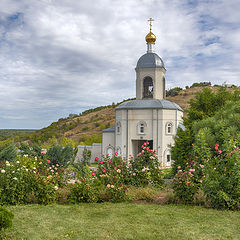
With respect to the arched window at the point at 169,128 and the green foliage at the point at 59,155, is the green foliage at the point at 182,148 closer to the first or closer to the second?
the green foliage at the point at 59,155

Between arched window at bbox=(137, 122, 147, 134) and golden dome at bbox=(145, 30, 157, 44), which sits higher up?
golden dome at bbox=(145, 30, 157, 44)

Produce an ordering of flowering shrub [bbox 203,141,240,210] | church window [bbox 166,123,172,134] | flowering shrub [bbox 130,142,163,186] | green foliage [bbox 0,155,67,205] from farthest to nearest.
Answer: church window [bbox 166,123,172,134]
flowering shrub [bbox 130,142,163,186]
green foliage [bbox 0,155,67,205]
flowering shrub [bbox 203,141,240,210]

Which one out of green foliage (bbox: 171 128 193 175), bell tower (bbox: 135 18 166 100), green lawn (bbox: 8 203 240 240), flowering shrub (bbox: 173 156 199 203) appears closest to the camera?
green lawn (bbox: 8 203 240 240)

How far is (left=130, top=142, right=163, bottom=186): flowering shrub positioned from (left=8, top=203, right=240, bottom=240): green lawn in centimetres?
196

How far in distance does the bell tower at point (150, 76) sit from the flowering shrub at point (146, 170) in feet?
59.7

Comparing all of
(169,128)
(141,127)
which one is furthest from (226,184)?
(169,128)

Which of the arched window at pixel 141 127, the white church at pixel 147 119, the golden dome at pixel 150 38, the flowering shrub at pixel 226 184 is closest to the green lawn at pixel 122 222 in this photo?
the flowering shrub at pixel 226 184

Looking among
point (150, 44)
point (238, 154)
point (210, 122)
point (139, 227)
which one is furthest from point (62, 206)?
point (150, 44)

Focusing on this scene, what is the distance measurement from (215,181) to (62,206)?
13.9ft

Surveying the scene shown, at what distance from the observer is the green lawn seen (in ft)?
17.8

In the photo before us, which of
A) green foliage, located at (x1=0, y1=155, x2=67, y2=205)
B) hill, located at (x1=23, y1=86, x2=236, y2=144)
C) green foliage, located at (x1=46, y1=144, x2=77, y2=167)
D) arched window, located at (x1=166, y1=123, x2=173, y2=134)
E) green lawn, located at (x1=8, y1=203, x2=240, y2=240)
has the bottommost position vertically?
green lawn, located at (x1=8, y1=203, x2=240, y2=240)

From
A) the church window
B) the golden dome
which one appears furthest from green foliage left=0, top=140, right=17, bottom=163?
the golden dome

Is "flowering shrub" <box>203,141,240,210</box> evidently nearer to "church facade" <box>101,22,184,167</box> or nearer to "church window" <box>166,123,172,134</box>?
"church facade" <box>101,22,184,167</box>

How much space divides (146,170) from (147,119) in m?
16.5
